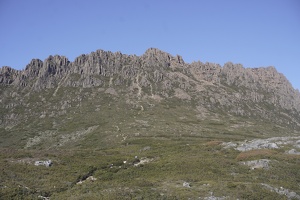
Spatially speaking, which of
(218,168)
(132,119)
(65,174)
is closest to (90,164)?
(65,174)

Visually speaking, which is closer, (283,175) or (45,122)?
(283,175)

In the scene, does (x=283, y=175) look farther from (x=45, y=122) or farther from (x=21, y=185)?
(x=45, y=122)

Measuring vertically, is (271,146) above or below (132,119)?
below

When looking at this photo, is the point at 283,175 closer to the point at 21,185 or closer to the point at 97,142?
the point at 21,185

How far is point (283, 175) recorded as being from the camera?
125 ft

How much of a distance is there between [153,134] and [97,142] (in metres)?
29.8

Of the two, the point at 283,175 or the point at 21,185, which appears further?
the point at 283,175

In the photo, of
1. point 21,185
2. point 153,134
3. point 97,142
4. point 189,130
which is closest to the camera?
point 21,185

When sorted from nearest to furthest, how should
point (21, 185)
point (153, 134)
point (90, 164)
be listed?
point (21, 185)
point (90, 164)
point (153, 134)

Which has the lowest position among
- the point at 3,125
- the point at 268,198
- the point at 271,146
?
the point at 268,198

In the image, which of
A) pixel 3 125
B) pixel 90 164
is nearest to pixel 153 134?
pixel 90 164

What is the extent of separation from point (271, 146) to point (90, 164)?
37320mm

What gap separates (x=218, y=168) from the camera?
42.7m

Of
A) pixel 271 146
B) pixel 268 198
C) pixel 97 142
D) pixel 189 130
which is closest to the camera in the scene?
pixel 268 198
